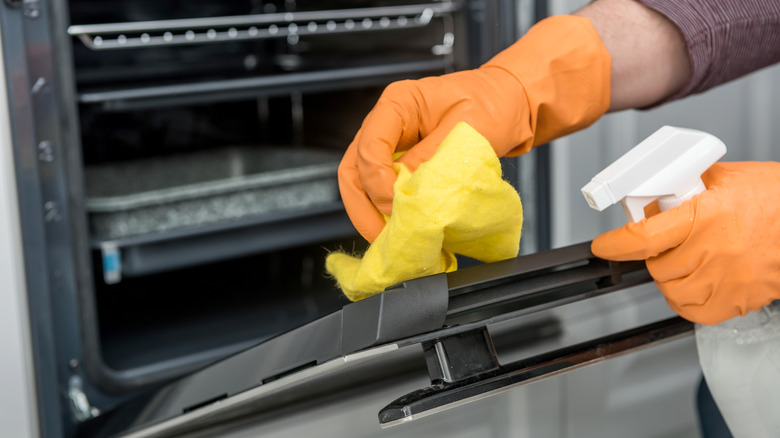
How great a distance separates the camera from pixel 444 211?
479mm

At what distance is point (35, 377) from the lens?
3.02 ft

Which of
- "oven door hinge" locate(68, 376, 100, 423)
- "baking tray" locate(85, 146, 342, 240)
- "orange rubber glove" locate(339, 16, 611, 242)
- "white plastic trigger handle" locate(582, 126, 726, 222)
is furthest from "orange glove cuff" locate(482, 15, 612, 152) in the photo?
"oven door hinge" locate(68, 376, 100, 423)

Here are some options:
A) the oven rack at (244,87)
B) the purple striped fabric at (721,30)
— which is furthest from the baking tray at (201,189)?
the purple striped fabric at (721,30)

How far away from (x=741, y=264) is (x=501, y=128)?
262 mm

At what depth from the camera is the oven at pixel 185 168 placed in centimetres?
89

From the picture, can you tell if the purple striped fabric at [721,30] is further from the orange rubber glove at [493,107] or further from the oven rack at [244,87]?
the oven rack at [244,87]

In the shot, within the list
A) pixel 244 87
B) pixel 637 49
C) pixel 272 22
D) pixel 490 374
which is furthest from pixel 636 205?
pixel 272 22

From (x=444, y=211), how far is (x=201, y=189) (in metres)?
0.71

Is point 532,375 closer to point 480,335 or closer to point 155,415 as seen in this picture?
point 480,335

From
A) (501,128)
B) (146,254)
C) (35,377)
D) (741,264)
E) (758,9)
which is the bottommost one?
(35,377)

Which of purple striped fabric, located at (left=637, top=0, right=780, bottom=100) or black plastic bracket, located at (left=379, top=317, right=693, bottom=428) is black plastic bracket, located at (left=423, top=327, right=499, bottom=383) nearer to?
black plastic bracket, located at (left=379, top=317, right=693, bottom=428)

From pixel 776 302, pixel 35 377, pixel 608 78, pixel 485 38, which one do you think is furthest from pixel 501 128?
pixel 35 377

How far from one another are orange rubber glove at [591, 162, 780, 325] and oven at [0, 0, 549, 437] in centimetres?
13

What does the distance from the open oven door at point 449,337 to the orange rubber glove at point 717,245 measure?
0.03 m
